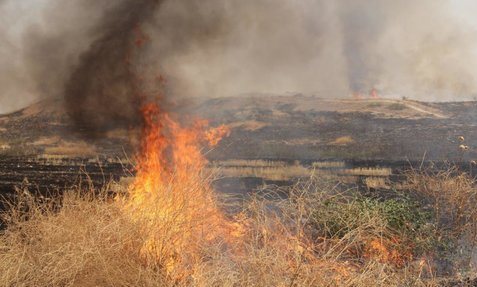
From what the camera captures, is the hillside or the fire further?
the hillside

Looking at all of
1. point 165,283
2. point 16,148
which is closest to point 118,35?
point 165,283

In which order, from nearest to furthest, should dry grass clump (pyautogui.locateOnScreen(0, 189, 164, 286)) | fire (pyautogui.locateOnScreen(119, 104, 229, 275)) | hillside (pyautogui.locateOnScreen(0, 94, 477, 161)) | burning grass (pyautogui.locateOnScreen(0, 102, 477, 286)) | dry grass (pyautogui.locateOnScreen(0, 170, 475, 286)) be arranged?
dry grass (pyautogui.locateOnScreen(0, 170, 475, 286)) → burning grass (pyautogui.locateOnScreen(0, 102, 477, 286)) → dry grass clump (pyautogui.locateOnScreen(0, 189, 164, 286)) → fire (pyautogui.locateOnScreen(119, 104, 229, 275)) → hillside (pyautogui.locateOnScreen(0, 94, 477, 161))

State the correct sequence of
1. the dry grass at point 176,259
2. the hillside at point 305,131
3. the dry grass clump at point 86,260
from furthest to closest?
the hillside at point 305,131, the dry grass clump at point 86,260, the dry grass at point 176,259

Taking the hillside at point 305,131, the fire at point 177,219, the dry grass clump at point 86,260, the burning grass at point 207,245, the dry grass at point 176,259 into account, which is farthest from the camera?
the hillside at point 305,131

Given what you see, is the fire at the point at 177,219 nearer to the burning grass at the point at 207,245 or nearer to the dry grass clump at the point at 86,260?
the burning grass at the point at 207,245

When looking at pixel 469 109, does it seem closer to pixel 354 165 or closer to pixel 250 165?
pixel 354 165

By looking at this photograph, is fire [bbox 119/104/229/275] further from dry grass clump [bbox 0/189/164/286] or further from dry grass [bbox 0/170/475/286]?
dry grass clump [bbox 0/189/164/286]

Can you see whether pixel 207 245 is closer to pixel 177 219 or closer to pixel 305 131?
pixel 177 219

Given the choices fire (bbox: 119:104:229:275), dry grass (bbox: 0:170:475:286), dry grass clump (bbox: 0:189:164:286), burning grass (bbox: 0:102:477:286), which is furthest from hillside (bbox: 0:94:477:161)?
dry grass clump (bbox: 0:189:164:286)

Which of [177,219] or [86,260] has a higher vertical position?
[177,219]

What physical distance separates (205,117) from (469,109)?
1684 centimetres

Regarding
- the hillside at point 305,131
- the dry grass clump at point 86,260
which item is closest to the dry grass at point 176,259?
the dry grass clump at point 86,260

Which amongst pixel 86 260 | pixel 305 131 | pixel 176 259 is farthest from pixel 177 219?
pixel 305 131

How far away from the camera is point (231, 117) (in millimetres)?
29359
